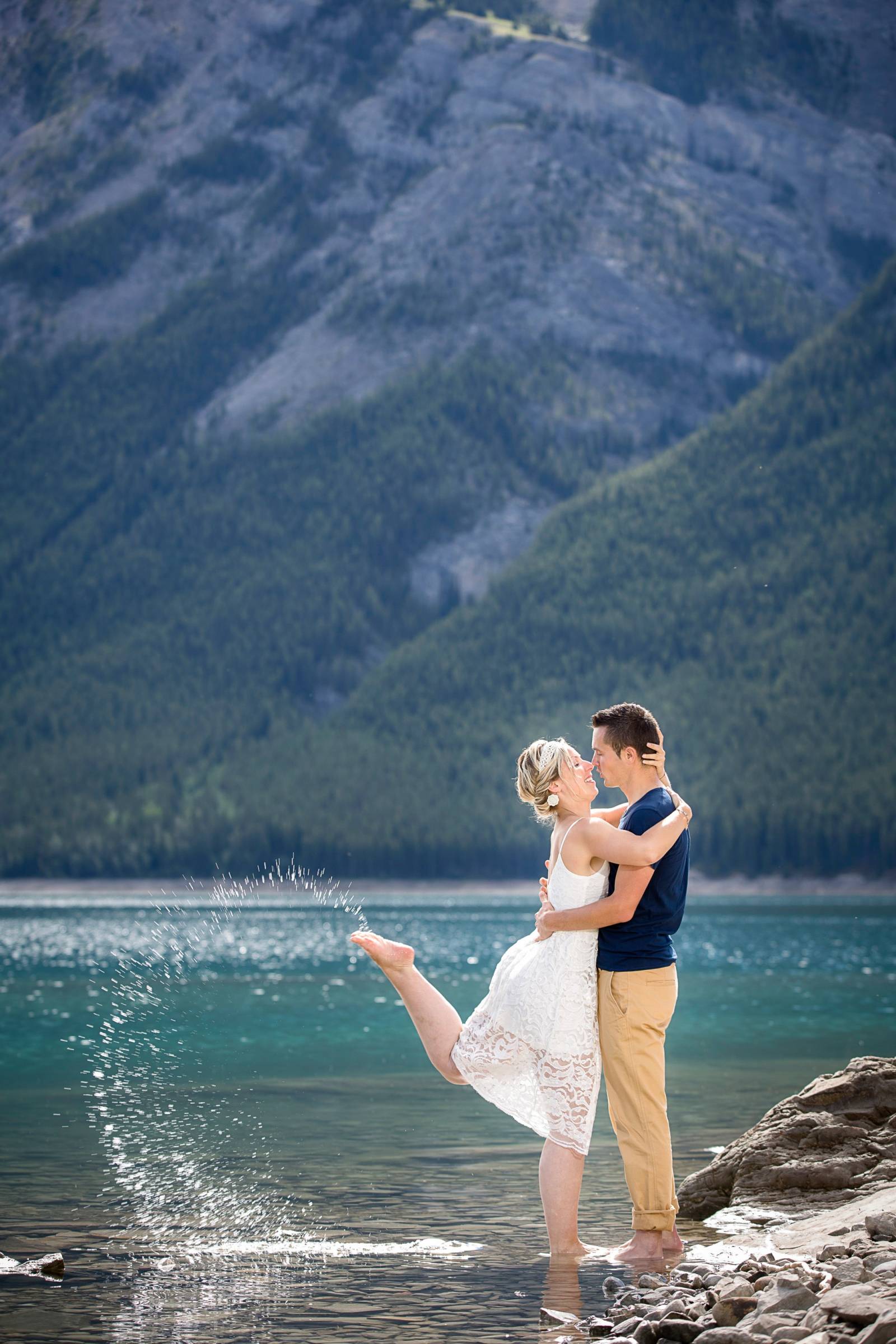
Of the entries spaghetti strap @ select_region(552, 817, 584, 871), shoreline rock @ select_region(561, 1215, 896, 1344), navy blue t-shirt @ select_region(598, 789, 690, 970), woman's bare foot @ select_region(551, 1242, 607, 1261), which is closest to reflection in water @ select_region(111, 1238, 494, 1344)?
woman's bare foot @ select_region(551, 1242, 607, 1261)

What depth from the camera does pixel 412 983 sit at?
9.64m

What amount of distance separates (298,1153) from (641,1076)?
628 cm

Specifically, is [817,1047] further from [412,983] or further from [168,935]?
[168,935]

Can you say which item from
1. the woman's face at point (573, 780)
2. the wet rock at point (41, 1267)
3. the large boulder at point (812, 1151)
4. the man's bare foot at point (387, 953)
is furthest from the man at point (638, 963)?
the wet rock at point (41, 1267)

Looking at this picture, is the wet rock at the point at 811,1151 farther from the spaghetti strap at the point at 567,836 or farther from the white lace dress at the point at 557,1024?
the spaghetti strap at the point at 567,836

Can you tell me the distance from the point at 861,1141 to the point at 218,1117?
7.74 meters

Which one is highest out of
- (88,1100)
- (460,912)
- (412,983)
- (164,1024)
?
(412,983)

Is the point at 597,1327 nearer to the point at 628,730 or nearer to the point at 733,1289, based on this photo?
the point at 733,1289

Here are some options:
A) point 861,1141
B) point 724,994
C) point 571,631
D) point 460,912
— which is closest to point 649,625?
point 571,631

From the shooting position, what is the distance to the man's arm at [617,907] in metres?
9.06

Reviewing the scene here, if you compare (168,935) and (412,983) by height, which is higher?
(412,983)

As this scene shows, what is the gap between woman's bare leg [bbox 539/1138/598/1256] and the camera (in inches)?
367

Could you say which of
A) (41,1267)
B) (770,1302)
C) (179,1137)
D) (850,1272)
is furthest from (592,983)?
(179,1137)

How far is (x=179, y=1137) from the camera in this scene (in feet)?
51.9
